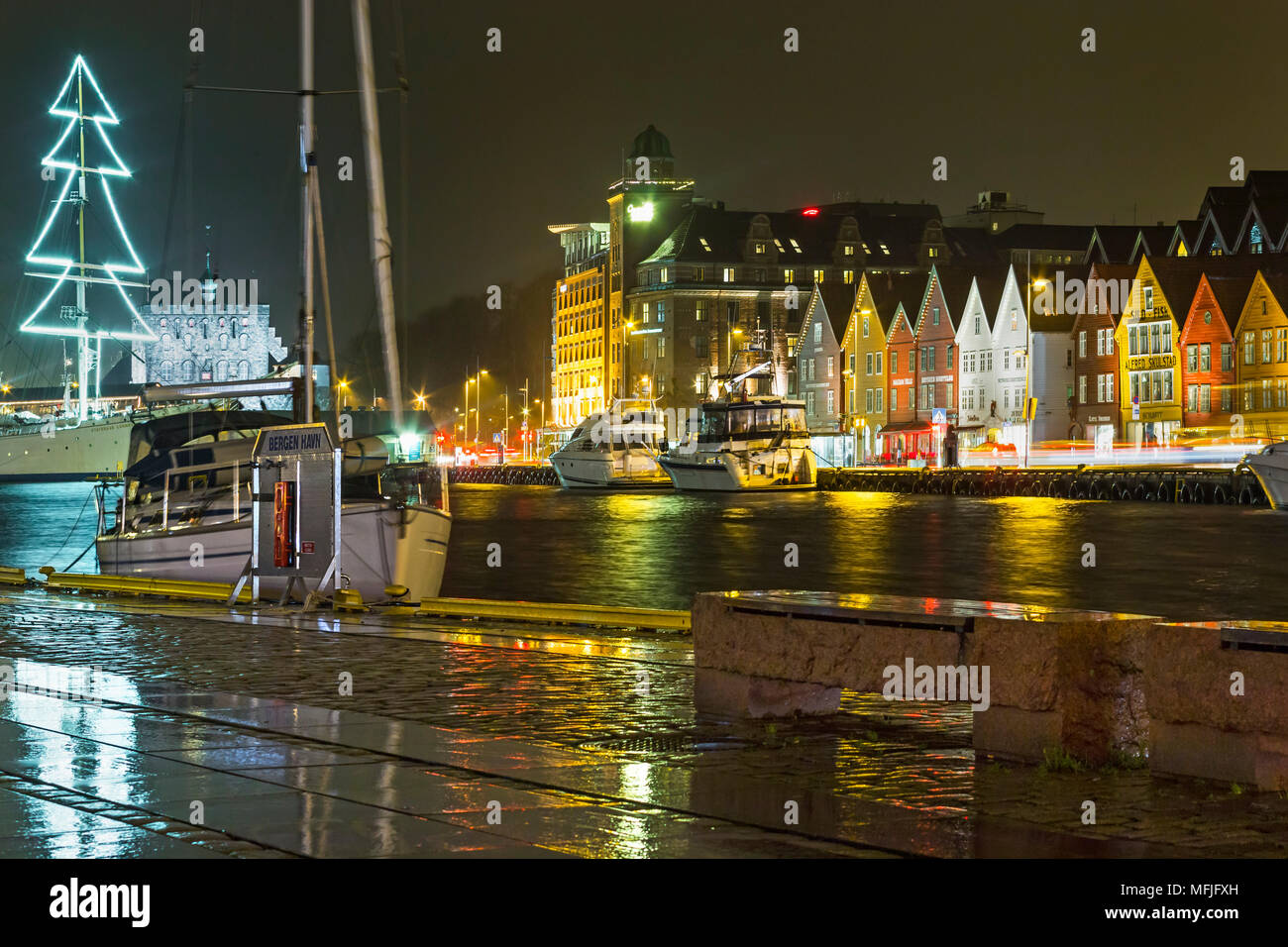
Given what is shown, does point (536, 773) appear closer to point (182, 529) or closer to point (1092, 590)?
point (182, 529)

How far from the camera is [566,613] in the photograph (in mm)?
19797

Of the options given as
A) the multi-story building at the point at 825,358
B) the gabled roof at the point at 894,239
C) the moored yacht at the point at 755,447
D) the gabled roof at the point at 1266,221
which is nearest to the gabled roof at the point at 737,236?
the gabled roof at the point at 894,239

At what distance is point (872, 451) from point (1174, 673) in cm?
12042

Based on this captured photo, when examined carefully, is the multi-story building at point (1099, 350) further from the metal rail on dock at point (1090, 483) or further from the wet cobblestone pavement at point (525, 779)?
the wet cobblestone pavement at point (525, 779)

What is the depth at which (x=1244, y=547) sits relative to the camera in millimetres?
47750

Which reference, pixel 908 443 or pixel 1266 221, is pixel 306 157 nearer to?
pixel 1266 221

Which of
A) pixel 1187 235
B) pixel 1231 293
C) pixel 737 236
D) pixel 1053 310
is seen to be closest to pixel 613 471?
pixel 1053 310

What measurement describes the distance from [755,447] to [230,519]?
72.4 metres

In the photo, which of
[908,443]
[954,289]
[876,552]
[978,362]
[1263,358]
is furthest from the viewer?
[908,443]

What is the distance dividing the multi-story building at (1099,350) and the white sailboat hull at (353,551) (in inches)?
3171

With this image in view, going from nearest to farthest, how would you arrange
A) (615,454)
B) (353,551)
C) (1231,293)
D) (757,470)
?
(353,551) < (1231,293) < (757,470) < (615,454)

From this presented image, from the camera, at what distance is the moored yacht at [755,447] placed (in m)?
101

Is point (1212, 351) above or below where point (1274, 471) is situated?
above

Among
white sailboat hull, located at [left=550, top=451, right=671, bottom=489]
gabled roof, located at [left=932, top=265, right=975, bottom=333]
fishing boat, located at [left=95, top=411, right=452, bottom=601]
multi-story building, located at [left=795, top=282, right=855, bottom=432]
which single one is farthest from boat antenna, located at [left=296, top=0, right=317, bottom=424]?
multi-story building, located at [left=795, top=282, right=855, bottom=432]
